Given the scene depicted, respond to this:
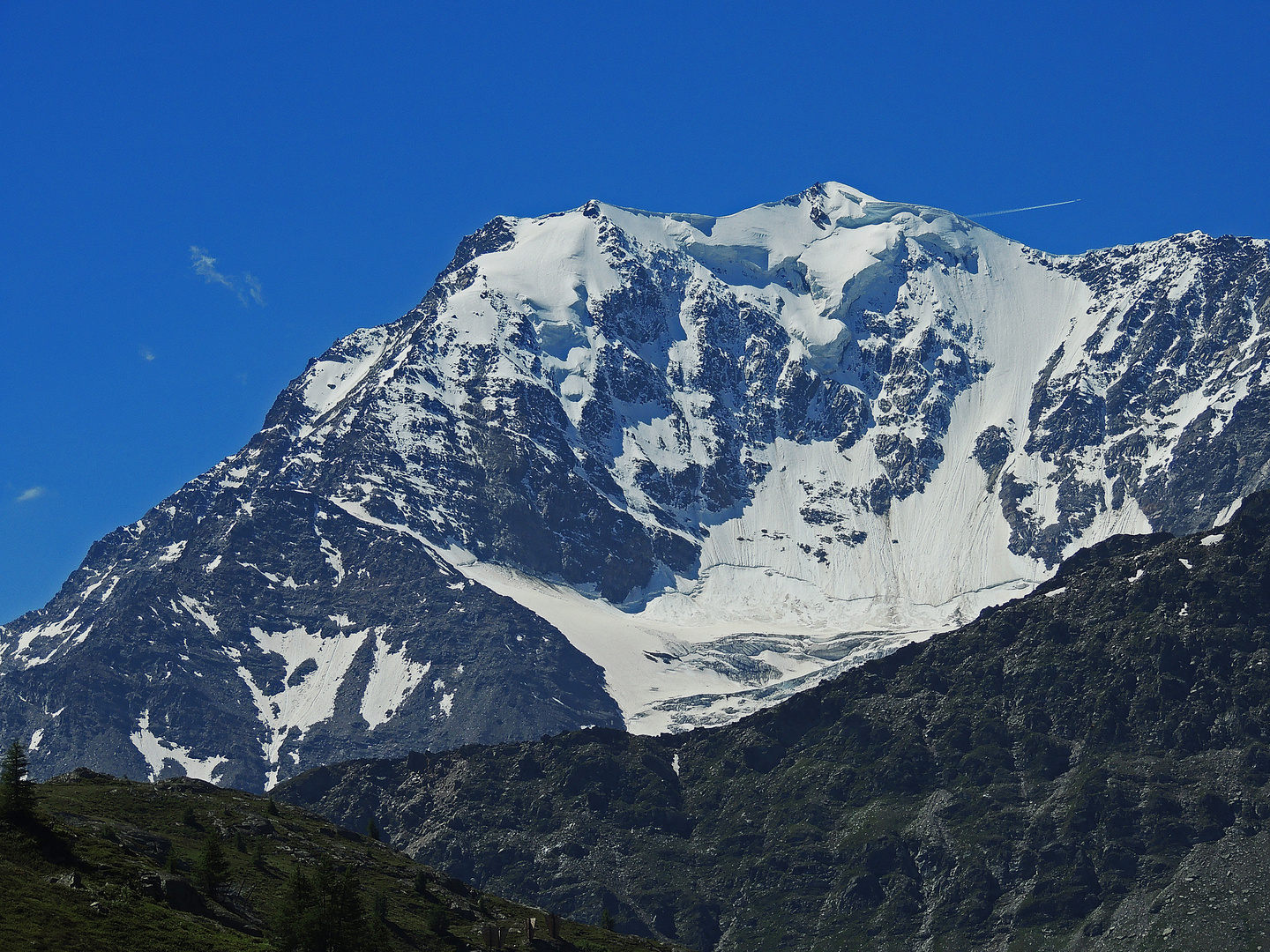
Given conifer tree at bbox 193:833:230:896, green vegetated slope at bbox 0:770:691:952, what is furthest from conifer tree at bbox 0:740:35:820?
conifer tree at bbox 193:833:230:896

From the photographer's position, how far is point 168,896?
429ft

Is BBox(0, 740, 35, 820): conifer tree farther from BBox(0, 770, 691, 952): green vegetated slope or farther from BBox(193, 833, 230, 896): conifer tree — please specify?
BBox(193, 833, 230, 896): conifer tree

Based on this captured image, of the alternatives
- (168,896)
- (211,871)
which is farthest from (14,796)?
(211,871)

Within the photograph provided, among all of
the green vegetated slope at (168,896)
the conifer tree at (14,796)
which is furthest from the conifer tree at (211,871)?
the conifer tree at (14,796)

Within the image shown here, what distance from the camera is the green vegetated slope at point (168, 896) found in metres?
114

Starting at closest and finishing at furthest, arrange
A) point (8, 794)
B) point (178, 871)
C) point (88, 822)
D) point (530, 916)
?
1. point (8, 794)
2. point (178, 871)
3. point (88, 822)
4. point (530, 916)

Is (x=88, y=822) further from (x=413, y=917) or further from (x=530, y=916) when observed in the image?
(x=530, y=916)

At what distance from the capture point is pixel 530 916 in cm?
19262

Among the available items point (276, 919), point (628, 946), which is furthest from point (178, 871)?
point (628, 946)

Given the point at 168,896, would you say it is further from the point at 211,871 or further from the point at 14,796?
the point at 211,871

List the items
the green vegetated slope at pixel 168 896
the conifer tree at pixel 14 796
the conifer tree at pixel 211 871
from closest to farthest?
the green vegetated slope at pixel 168 896 < the conifer tree at pixel 14 796 < the conifer tree at pixel 211 871

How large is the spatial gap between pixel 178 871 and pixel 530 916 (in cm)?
5188

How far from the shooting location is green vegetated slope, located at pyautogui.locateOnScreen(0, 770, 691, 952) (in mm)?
113625

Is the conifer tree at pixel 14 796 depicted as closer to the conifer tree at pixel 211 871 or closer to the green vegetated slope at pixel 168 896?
the green vegetated slope at pixel 168 896
